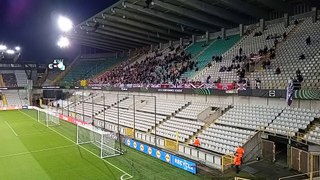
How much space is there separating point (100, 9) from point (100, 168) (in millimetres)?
24065

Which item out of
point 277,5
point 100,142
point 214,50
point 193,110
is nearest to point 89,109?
point 100,142

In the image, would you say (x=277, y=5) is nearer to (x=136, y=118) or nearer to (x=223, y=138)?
(x=223, y=138)

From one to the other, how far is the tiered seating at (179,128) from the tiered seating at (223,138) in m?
1.18

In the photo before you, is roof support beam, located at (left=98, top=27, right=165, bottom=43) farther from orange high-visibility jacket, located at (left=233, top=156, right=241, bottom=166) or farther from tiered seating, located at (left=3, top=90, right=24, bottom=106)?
orange high-visibility jacket, located at (left=233, top=156, right=241, bottom=166)

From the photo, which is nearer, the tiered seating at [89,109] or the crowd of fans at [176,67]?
the crowd of fans at [176,67]

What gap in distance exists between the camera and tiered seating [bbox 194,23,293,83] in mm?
27644

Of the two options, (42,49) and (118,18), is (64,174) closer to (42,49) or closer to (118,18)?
(118,18)

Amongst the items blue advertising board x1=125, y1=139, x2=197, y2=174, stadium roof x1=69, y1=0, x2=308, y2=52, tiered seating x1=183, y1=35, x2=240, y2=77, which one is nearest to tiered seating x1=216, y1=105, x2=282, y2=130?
blue advertising board x1=125, y1=139, x2=197, y2=174

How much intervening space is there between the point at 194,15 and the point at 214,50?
5.05 metres

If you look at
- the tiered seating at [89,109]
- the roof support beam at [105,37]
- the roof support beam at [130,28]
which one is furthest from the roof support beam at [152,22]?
the tiered seating at [89,109]

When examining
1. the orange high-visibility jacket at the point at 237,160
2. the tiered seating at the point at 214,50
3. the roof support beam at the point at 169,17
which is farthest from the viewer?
the tiered seating at the point at 214,50

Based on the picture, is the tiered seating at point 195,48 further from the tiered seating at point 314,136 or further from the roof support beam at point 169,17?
the tiered seating at point 314,136

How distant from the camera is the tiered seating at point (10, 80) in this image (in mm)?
58631

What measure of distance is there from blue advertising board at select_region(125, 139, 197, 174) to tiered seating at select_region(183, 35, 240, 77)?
44.7 feet
